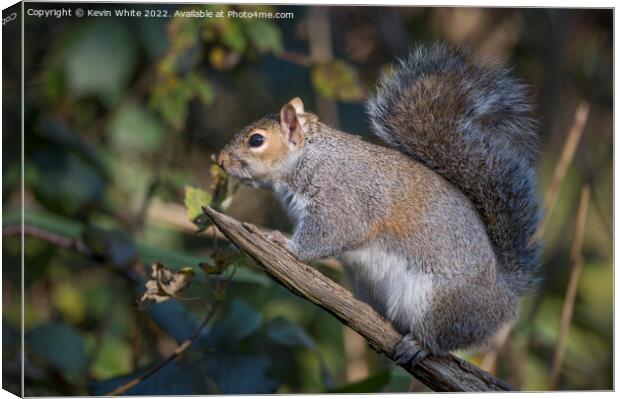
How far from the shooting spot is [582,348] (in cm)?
376

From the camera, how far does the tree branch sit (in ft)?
7.82

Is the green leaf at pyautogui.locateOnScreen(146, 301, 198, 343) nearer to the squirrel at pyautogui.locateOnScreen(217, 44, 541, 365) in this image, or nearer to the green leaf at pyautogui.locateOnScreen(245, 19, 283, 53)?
the squirrel at pyautogui.locateOnScreen(217, 44, 541, 365)

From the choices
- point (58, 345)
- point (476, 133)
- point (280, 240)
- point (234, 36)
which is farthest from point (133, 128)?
point (476, 133)

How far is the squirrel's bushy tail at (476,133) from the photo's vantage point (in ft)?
9.10

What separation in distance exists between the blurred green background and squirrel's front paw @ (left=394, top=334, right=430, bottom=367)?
1.42 feet

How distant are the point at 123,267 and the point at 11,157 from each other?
1.87 feet

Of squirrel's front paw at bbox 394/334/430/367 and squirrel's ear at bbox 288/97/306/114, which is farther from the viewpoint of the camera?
squirrel's ear at bbox 288/97/306/114

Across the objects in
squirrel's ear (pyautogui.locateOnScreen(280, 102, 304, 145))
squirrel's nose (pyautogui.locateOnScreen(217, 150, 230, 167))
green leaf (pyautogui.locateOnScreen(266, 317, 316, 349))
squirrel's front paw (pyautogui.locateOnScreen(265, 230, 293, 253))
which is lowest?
green leaf (pyautogui.locateOnScreen(266, 317, 316, 349))

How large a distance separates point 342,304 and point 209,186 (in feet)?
5.40

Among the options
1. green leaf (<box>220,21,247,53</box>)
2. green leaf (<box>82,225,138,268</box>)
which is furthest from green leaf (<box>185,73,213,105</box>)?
green leaf (<box>82,225,138,268</box>)

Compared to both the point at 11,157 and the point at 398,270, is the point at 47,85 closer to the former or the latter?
the point at 11,157

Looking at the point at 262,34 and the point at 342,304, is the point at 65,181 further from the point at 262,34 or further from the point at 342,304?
the point at 342,304

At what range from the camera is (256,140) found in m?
2.73

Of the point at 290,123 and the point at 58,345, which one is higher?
the point at 290,123
